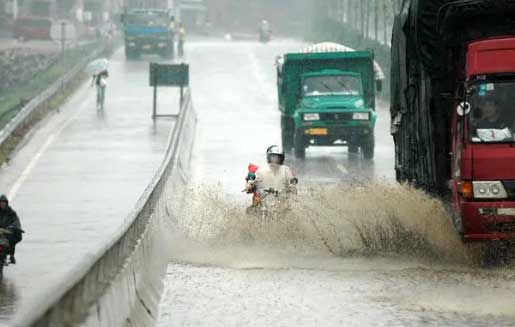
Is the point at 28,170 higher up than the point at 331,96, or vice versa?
the point at 331,96

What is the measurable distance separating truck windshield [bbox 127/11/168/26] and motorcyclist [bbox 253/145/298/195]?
207 feet

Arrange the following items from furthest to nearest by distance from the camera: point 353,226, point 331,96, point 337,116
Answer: point 331,96
point 337,116
point 353,226

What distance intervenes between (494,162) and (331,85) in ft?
70.2

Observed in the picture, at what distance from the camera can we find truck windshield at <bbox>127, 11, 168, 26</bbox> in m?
82.2

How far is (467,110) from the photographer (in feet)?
53.8

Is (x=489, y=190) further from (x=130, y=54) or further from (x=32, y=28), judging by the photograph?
(x=32, y=28)

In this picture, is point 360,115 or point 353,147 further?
point 353,147

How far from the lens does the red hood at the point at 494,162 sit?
16188mm

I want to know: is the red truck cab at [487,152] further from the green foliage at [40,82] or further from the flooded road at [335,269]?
the green foliage at [40,82]

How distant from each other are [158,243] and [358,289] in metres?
2.77

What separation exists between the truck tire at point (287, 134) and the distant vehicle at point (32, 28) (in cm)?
6520

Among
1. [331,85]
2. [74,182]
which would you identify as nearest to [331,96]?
[331,85]

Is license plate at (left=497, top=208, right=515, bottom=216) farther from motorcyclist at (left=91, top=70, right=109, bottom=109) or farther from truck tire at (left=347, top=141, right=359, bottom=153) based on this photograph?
motorcyclist at (left=91, top=70, right=109, bottom=109)

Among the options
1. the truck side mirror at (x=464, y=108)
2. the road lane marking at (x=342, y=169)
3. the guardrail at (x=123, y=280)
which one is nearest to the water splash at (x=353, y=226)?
the guardrail at (x=123, y=280)
